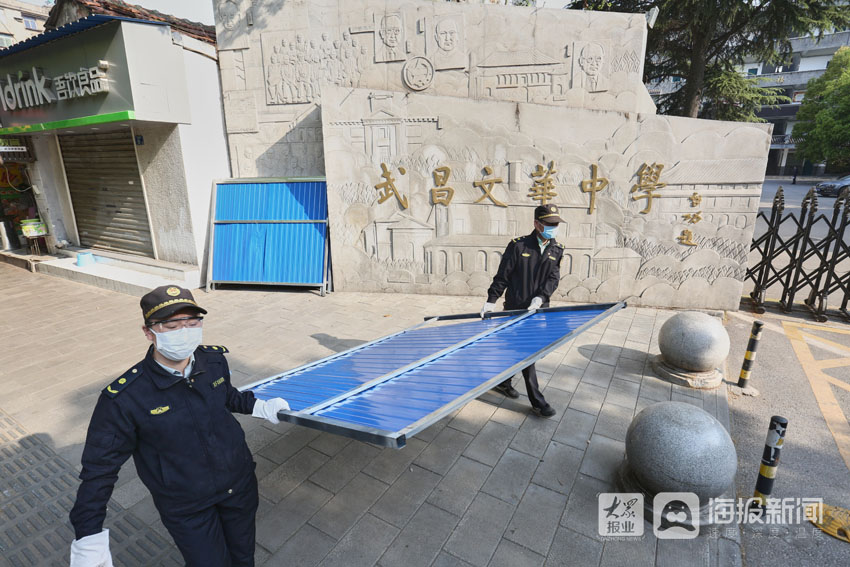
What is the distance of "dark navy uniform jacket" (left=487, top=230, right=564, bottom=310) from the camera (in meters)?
4.57

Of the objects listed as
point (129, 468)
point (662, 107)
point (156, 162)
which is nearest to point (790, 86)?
point (662, 107)

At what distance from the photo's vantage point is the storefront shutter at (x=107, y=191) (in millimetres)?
10164

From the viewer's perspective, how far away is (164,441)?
2133 millimetres

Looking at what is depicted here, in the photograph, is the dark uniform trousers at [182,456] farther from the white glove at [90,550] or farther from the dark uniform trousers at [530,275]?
the dark uniform trousers at [530,275]

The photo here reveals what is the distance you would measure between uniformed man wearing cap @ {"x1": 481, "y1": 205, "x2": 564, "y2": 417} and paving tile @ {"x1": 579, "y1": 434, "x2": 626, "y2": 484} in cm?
54

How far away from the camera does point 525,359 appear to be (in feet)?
9.59

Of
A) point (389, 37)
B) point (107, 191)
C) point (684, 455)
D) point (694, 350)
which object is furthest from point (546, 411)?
point (107, 191)

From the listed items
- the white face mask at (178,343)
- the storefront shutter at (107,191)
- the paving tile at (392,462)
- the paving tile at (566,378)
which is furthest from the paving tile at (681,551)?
the storefront shutter at (107,191)

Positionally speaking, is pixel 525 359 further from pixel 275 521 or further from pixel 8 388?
pixel 8 388

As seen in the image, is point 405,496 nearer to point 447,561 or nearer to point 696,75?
point 447,561

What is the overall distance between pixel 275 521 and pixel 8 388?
435cm

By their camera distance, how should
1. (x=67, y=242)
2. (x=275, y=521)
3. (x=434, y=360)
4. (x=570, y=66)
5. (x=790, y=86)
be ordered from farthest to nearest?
1. (x=790, y=86)
2. (x=67, y=242)
3. (x=570, y=66)
4. (x=434, y=360)
5. (x=275, y=521)

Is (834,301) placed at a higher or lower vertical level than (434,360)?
lower

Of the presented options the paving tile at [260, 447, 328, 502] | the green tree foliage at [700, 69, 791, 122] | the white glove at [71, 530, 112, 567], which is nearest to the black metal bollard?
the paving tile at [260, 447, 328, 502]
